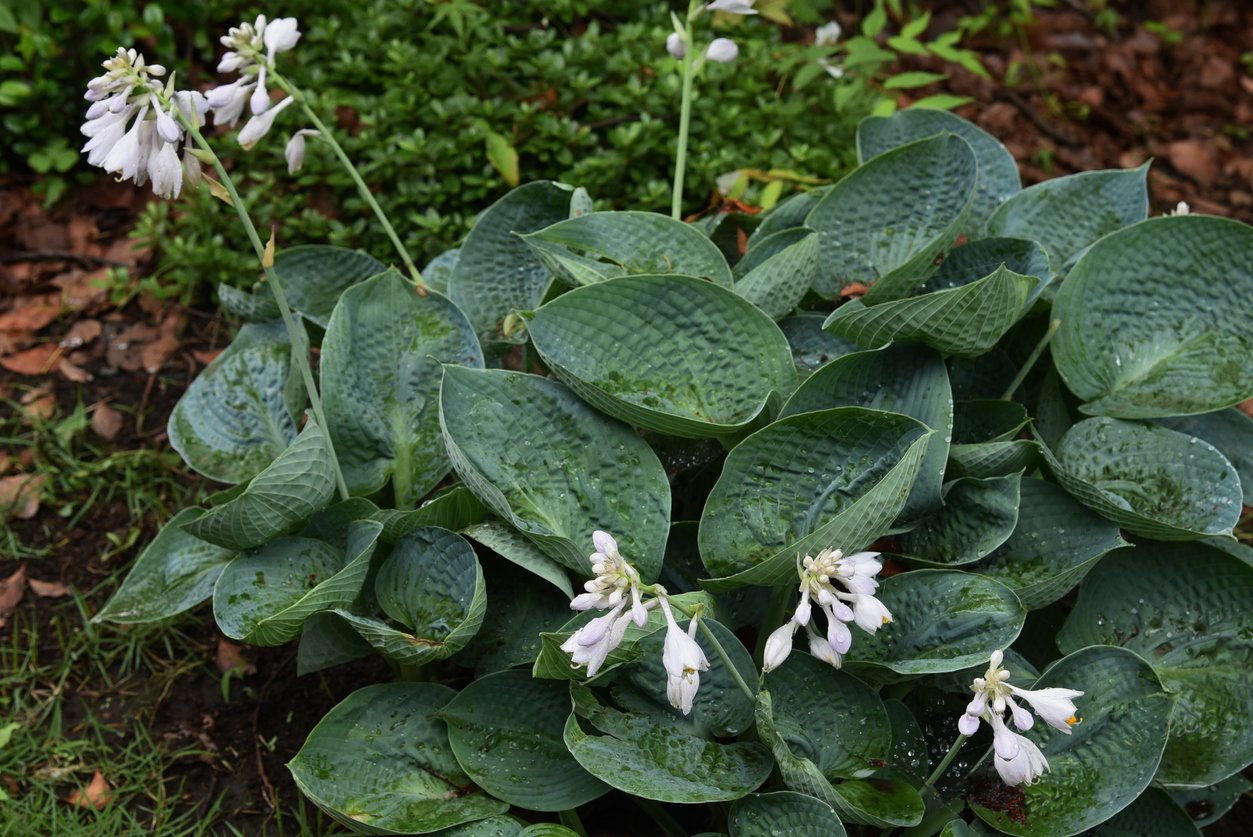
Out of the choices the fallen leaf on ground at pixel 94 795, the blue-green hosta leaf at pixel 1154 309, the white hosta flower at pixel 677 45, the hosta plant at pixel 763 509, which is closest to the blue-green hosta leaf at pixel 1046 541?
the hosta plant at pixel 763 509

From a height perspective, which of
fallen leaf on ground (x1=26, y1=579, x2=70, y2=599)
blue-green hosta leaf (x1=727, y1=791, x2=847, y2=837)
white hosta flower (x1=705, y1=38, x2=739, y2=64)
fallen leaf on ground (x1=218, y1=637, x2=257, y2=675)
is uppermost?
white hosta flower (x1=705, y1=38, x2=739, y2=64)

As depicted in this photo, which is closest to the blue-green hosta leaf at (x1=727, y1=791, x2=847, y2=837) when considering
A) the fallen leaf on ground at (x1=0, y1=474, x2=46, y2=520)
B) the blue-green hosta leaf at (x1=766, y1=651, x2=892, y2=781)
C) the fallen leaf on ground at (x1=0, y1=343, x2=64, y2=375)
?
the blue-green hosta leaf at (x1=766, y1=651, x2=892, y2=781)

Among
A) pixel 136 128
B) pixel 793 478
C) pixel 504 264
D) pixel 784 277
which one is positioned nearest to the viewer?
pixel 136 128

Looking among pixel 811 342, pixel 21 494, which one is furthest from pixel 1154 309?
pixel 21 494

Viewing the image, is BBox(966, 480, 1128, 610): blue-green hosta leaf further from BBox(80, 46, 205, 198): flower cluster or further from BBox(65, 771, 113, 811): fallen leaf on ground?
BBox(65, 771, 113, 811): fallen leaf on ground

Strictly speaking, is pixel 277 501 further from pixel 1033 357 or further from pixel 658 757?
pixel 1033 357

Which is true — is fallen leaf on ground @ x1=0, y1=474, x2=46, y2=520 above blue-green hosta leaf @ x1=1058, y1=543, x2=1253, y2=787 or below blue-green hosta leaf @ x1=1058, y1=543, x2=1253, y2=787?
below
